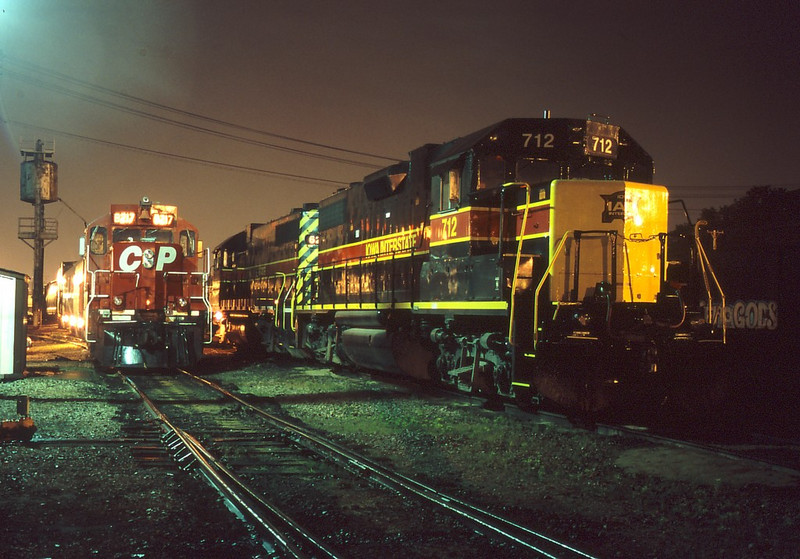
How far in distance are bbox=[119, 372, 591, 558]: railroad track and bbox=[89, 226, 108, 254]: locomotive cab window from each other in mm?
Answer: 8452

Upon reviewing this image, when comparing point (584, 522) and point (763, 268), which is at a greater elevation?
point (763, 268)

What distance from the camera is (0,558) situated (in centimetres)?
454

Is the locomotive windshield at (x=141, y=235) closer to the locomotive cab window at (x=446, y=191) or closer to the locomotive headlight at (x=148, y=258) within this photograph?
the locomotive headlight at (x=148, y=258)

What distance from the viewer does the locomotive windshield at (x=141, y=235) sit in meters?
16.9

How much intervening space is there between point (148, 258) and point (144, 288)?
2.20 ft

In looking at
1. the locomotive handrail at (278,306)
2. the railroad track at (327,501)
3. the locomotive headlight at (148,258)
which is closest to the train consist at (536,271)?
the railroad track at (327,501)

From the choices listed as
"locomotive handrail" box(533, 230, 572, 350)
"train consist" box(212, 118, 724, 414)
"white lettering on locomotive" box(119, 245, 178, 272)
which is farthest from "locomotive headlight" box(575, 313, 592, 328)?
"white lettering on locomotive" box(119, 245, 178, 272)

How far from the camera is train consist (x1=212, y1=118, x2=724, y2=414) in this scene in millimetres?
8953

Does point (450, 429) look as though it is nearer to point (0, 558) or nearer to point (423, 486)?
point (423, 486)

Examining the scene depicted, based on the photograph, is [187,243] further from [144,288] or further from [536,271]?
[536,271]

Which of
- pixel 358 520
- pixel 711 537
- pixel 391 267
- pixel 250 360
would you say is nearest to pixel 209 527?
pixel 358 520

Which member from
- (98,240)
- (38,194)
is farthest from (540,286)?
(38,194)

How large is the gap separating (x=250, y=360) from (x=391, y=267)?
8.55 metres

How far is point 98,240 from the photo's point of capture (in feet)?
55.1
